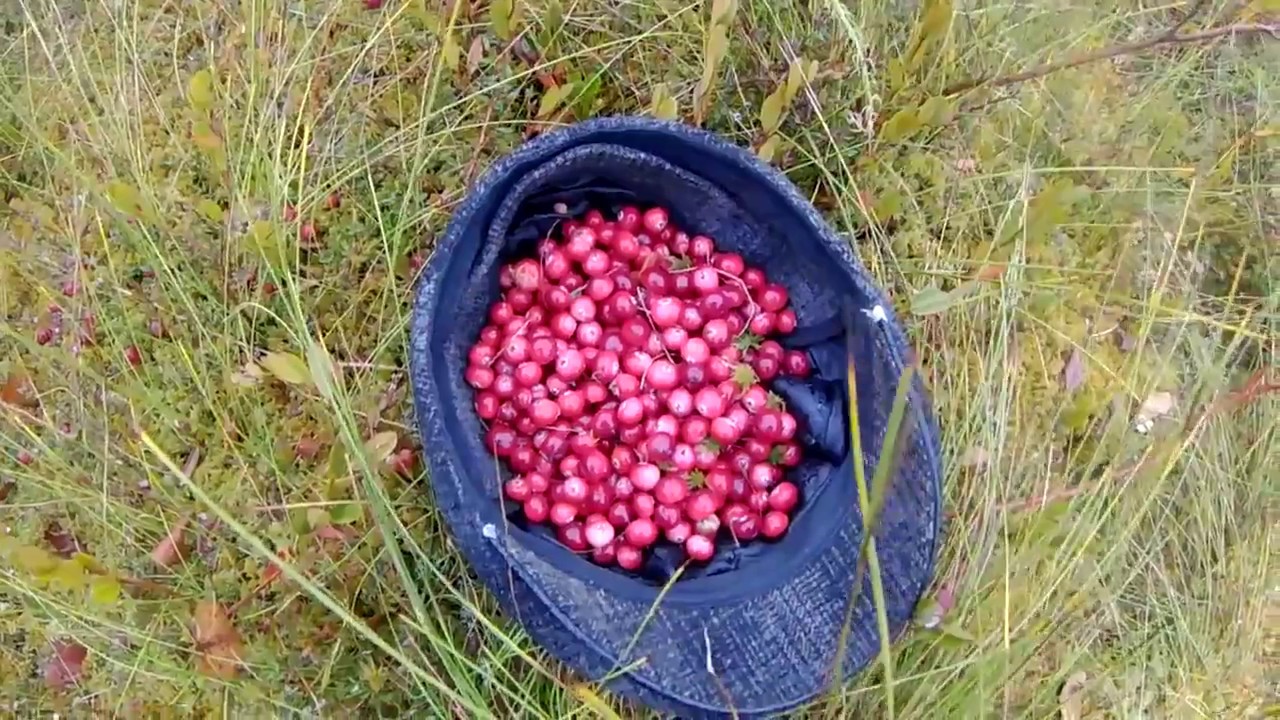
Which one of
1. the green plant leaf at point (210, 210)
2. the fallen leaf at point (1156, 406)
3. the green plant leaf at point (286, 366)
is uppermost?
the green plant leaf at point (210, 210)

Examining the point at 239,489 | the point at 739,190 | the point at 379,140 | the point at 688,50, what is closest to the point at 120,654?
the point at 239,489

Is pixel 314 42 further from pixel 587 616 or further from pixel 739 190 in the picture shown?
pixel 587 616

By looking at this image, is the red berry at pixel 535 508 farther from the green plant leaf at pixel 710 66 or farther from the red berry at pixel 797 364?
the green plant leaf at pixel 710 66

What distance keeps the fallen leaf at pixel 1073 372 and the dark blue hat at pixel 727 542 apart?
411mm

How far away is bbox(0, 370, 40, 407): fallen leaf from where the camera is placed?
5.48ft

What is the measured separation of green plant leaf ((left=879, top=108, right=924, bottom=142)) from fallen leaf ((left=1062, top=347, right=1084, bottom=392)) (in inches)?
19.9

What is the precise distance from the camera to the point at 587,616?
148cm

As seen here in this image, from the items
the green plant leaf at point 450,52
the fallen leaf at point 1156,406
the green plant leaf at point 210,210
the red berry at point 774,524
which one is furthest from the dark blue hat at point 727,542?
the fallen leaf at point 1156,406

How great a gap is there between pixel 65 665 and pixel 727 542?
1063mm

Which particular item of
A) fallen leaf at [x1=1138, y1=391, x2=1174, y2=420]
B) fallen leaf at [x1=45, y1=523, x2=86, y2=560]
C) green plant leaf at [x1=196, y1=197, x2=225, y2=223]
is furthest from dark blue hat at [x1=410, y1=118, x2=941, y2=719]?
fallen leaf at [x1=45, y1=523, x2=86, y2=560]

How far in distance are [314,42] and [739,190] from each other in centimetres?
76

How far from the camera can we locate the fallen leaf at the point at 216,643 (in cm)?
153

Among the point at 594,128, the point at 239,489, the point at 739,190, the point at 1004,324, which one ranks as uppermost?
the point at 594,128

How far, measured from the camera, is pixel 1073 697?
171 cm
